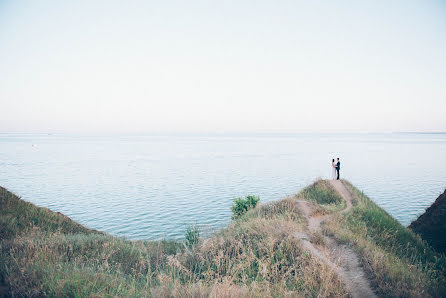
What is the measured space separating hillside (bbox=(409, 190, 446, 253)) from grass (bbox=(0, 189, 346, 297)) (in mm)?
8810

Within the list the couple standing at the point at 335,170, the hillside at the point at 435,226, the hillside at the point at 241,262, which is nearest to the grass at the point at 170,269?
the hillside at the point at 241,262

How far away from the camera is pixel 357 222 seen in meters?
14.5

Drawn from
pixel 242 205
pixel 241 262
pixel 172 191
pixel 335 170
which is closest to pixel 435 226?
pixel 335 170

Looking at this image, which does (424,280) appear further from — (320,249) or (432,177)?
(432,177)

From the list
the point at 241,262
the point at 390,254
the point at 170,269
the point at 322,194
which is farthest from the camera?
the point at 322,194

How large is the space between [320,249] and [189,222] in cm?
2083

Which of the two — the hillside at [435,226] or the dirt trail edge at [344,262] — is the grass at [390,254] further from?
the hillside at [435,226]

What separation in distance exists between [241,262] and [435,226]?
16391 mm

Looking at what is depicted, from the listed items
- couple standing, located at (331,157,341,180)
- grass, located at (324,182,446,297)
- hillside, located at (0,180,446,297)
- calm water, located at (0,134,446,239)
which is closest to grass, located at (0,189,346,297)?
hillside, located at (0,180,446,297)

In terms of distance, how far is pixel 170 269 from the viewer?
8.95 meters

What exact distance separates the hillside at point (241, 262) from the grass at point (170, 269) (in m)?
0.03

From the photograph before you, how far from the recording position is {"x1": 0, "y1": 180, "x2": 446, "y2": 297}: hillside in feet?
18.2

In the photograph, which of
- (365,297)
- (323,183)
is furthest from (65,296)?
(323,183)

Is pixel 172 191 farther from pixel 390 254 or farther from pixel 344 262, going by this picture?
pixel 344 262
